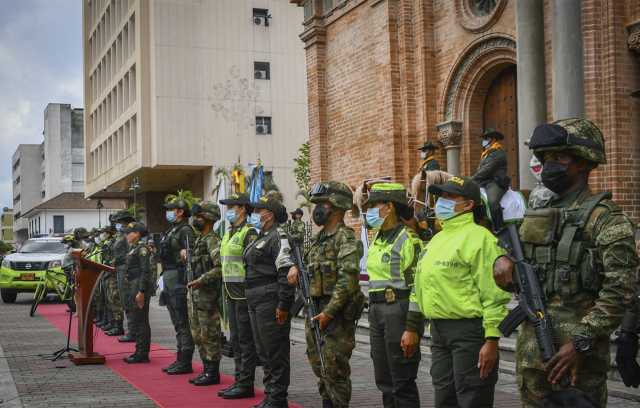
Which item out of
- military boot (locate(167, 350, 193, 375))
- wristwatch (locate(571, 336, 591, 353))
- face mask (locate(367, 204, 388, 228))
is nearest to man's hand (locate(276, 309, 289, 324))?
face mask (locate(367, 204, 388, 228))

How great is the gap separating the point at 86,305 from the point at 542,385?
8319 mm

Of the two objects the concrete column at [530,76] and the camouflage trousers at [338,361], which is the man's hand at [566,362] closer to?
the camouflage trousers at [338,361]

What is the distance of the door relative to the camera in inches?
612

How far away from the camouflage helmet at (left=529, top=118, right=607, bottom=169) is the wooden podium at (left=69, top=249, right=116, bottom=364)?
26.5 feet

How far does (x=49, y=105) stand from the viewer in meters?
96.7

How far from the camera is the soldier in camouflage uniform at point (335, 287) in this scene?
21.8ft

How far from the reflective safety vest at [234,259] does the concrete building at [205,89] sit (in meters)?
29.9

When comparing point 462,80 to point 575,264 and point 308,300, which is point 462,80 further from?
point 575,264

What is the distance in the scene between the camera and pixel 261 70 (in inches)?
1601

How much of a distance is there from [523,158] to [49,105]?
304ft

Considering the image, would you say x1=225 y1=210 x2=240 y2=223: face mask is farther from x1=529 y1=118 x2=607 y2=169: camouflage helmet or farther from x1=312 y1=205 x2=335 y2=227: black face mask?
x1=529 y1=118 x2=607 y2=169: camouflage helmet

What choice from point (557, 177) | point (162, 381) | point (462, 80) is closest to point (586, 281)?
point (557, 177)

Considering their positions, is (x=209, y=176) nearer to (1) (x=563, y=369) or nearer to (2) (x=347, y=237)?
(2) (x=347, y=237)

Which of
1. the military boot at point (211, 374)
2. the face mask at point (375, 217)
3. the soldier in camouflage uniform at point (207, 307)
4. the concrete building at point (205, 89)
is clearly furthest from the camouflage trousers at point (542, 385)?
the concrete building at point (205, 89)
